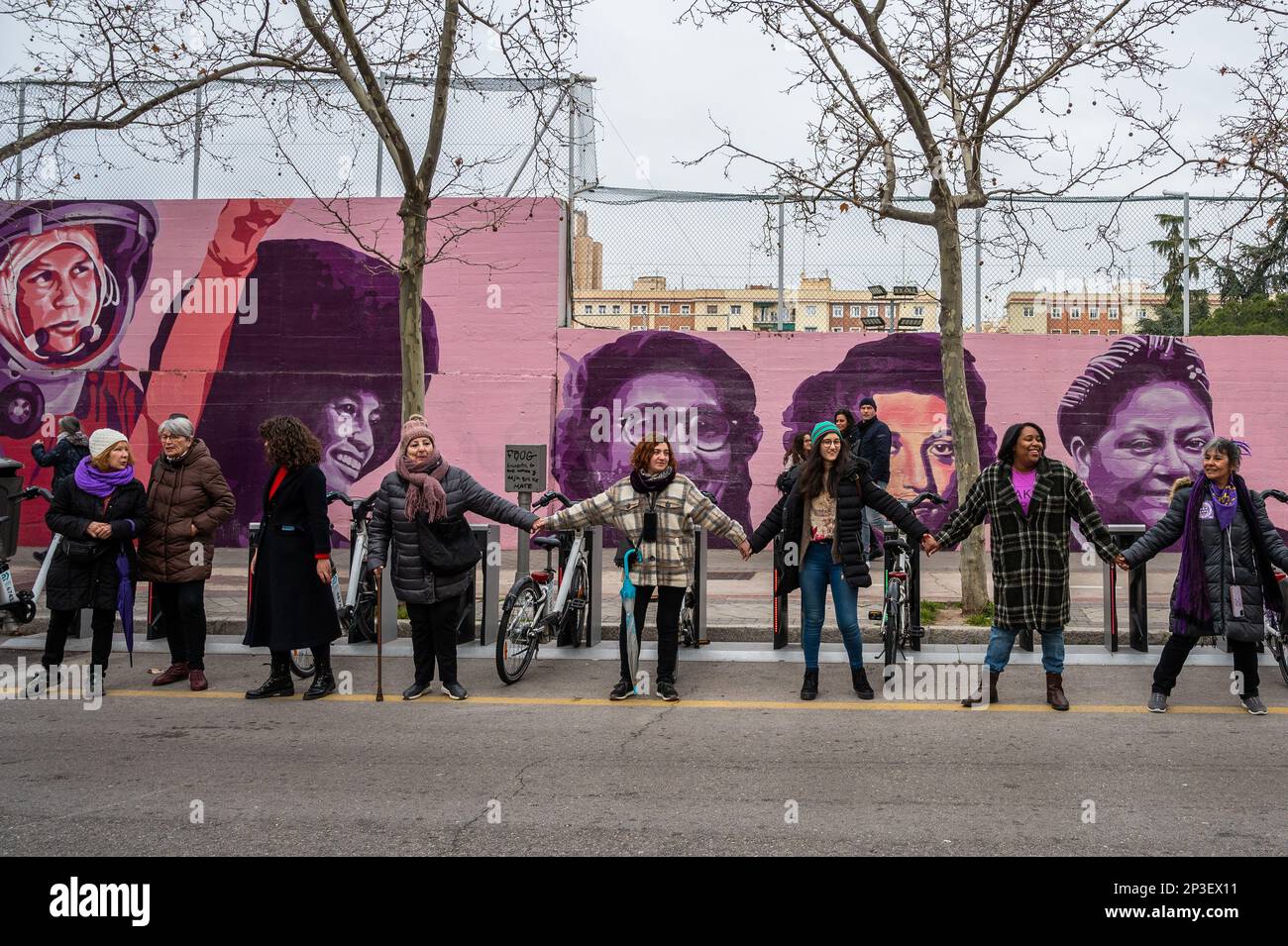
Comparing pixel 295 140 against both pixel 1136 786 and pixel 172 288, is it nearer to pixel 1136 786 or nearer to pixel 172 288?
pixel 172 288

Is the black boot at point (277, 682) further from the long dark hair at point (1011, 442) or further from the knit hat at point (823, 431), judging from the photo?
the long dark hair at point (1011, 442)

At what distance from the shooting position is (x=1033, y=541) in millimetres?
7199

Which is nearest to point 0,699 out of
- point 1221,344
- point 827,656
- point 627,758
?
point 627,758

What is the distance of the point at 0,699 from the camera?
25.0 ft

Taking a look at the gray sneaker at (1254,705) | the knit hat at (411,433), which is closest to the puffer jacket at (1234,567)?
the gray sneaker at (1254,705)

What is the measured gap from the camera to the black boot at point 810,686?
7.62m

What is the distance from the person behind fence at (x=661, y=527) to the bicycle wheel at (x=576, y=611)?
3.68 ft

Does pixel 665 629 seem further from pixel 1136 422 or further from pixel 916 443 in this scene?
pixel 1136 422

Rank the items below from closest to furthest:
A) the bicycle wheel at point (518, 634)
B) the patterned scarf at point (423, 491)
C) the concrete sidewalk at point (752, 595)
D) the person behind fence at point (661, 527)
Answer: the patterned scarf at point (423, 491), the person behind fence at point (661, 527), the bicycle wheel at point (518, 634), the concrete sidewalk at point (752, 595)

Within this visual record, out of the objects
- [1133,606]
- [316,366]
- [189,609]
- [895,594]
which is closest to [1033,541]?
[895,594]

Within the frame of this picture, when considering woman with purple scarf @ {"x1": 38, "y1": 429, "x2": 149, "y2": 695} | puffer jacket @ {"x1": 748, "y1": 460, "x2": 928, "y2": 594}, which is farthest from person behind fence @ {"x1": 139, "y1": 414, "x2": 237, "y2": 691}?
puffer jacket @ {"x1": 748, "y1": 460, "x2": 928, "y2": 594}

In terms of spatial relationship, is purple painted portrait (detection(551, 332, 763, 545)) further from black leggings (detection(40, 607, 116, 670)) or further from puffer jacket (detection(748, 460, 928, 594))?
black leggings (detection(40, 607, 116, 670))

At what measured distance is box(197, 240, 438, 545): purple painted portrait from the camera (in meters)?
15.7
